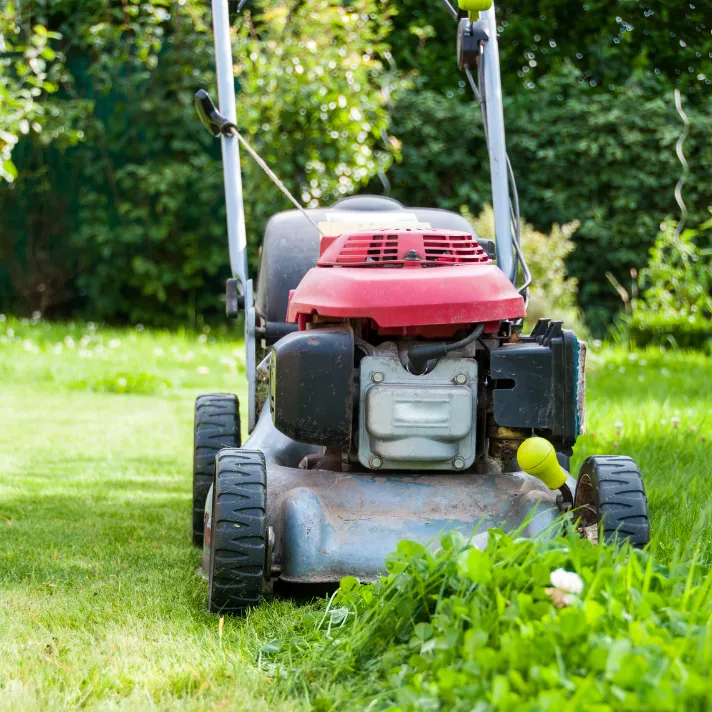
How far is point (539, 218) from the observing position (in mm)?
8695

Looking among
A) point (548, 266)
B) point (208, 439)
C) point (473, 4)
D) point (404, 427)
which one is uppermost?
point (473, 4)

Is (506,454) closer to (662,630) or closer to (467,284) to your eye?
(467,284)

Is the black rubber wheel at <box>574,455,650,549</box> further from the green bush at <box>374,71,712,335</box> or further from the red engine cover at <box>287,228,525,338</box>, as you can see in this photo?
the green bush at <box>374,71,712,335</box>

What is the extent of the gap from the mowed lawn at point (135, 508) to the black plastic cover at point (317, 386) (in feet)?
1.26

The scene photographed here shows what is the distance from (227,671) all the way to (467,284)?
3.05 ft

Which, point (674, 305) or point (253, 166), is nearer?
point (674, 305)

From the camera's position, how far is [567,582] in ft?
5.57

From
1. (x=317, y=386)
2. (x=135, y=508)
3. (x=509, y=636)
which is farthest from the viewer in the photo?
(x=135, y=508)

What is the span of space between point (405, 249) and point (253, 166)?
5.52 metres

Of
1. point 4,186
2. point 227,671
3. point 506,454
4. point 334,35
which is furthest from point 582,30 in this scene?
point 227,671

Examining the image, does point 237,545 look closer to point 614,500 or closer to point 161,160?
point 614,500

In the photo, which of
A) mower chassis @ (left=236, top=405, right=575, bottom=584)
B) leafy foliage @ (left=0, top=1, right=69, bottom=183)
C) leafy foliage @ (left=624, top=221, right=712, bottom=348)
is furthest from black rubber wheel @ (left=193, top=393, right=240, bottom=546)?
leafy foliage @ (left=624, top=221, right=712, bottom=348)

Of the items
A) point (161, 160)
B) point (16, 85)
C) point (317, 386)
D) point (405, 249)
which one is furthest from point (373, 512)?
point (161, 160)

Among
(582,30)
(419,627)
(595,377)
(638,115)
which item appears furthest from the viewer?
(582,30)
